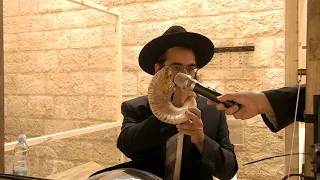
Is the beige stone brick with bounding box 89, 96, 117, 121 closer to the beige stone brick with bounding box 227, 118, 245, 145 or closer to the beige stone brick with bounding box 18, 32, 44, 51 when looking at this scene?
the beige stone brick with bounding box 18, 32, 44, 51

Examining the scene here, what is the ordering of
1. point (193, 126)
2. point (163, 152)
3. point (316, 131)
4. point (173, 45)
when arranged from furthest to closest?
point (173, 45) → point (163, 152) → point (193, 126) → point (316, 131)

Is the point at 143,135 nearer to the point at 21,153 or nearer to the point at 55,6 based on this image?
the point at 21,153

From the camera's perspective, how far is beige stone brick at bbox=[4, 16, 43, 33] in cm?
240

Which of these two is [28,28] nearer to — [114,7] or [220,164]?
[114,7]

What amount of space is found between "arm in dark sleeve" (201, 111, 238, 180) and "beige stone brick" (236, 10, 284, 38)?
965 mm

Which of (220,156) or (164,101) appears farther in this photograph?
(220,156)

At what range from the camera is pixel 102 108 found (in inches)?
91.8

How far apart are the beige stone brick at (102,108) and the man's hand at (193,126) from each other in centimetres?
154

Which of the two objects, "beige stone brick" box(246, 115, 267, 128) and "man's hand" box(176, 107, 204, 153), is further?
"beige stone brick" box(246, 115, 267, 128)

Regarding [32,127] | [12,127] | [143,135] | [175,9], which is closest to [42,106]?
[32,127]

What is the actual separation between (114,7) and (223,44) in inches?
31.4

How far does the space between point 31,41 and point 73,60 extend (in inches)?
13.6

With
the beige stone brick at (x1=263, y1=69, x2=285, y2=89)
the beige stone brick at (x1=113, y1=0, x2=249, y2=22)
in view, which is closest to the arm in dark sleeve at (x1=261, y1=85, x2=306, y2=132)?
the beige stone brick at (x1=263, y1=69, x2=285, y2=89)

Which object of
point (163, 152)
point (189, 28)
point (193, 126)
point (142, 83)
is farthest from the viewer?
point (142, 83)
